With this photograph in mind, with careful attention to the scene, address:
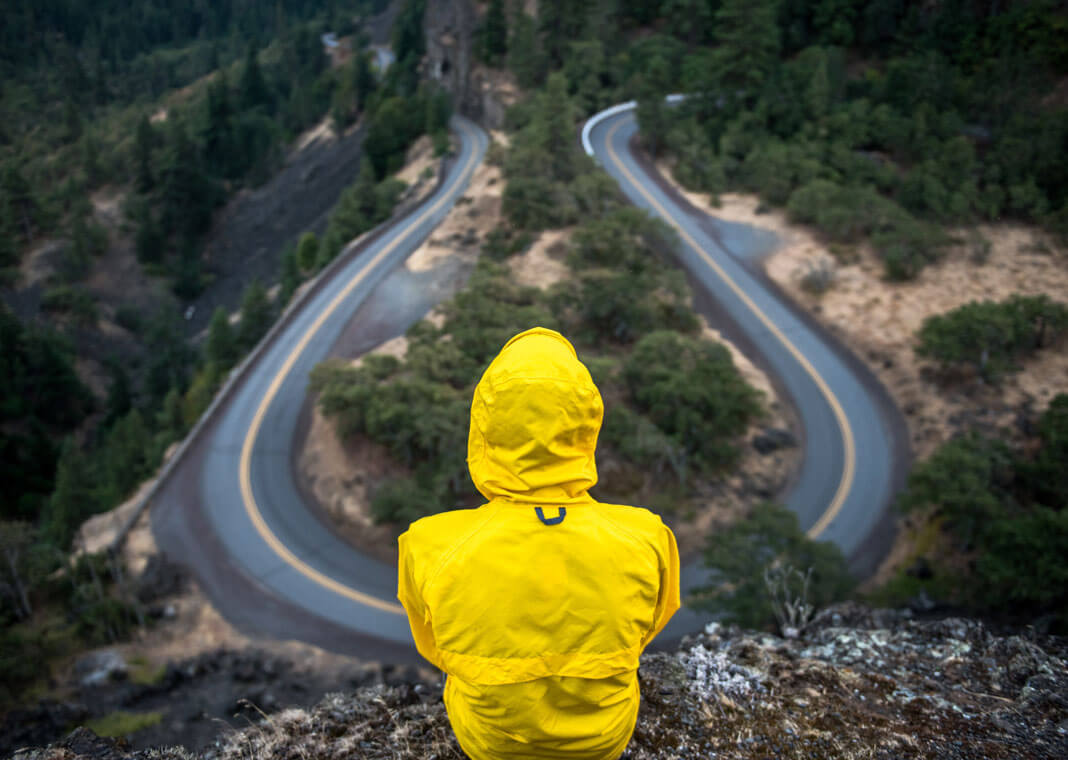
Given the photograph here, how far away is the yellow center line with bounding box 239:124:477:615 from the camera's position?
49.5 ft

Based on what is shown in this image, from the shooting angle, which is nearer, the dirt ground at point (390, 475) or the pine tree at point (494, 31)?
the dirt ground at point (390, 475)

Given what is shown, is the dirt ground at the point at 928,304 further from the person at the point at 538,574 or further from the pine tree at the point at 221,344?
the pine tree at the point at 221,344

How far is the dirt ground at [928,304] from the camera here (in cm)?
1861

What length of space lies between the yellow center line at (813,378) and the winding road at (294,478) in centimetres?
5

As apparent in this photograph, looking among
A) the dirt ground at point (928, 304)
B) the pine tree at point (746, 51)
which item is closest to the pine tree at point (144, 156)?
the pine tree at point (746, 51)

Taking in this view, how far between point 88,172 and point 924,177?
2392 inches

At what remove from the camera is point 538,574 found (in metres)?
2.52

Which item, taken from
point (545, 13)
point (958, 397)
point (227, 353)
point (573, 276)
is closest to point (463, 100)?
point (545, 13)

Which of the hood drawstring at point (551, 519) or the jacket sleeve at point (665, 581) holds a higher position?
the hood drawstring at point (551, 519)

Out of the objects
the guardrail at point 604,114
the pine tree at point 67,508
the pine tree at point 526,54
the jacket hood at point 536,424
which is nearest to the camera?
the jacket hood at point 536,424

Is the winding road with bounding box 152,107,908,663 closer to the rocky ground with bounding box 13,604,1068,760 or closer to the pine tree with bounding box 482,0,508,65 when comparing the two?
the rocky ground with bounding box 13,604,1068,760

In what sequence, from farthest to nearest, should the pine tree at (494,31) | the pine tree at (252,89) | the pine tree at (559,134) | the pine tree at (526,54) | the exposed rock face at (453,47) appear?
the pine tree at (252,89), the exposed rock face at (453,47), the pine tree at (494,31), the pine tree at (526,54), the pine tree at (559,134)

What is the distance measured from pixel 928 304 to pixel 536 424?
24.2 m

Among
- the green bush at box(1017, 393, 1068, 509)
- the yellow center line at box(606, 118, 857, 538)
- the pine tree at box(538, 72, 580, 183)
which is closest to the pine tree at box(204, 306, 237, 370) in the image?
the pine tree at box(538, 72, 580, 183)
